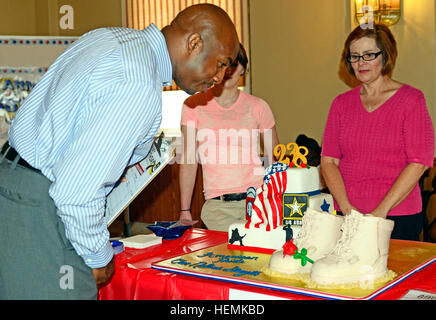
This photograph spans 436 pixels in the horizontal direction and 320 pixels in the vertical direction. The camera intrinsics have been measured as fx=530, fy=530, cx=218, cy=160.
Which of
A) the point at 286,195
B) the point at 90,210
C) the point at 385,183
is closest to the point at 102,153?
the point at 90,210

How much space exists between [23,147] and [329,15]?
12.5 ft

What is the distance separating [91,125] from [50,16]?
5714 millimetres

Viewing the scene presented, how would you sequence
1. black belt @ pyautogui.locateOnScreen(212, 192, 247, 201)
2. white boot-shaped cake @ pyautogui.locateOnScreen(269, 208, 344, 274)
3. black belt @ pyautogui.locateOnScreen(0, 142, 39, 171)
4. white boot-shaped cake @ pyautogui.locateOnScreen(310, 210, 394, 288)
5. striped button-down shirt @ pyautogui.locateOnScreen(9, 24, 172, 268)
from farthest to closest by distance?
black belt @ pyautogui.locateOnScreen(212, 192, 247, 201)
white boot-shaped cake @ pyautogui.locateOnScreen(269, 208, 344, 274)
white boot-shaped cake @ pyautogui.locateOnScreen(310, 210, 394, 288)
black belt @ pyautogui.locateOnScreen(0, 142, 39, 171)
striped button-down shirt @ pyautogui.locateOnScreen(9, 24, 172, 268)

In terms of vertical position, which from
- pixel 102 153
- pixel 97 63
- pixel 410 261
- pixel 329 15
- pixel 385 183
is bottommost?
pixel 410 261

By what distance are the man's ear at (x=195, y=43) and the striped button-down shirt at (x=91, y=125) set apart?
0.11 m

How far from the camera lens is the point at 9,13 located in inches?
240

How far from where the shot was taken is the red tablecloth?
1.49 meters

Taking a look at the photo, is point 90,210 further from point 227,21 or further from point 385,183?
point 385,183

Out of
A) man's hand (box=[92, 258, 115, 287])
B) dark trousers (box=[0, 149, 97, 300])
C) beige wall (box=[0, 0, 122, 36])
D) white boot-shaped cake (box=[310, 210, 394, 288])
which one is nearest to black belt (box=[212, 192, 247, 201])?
white boot-shaped cake (box=[310, 210, 394, 288])

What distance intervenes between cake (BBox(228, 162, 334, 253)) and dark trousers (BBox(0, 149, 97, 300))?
826mm

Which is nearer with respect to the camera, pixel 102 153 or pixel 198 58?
pixel 102 153

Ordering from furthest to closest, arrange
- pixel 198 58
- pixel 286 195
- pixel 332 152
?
pixel 332 152 → pixel 286 195 → pixel 198 58

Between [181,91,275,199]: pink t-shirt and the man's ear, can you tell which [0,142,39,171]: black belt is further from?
[181,91,275,199]: pink t-shirt
